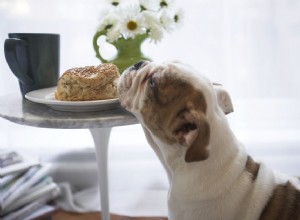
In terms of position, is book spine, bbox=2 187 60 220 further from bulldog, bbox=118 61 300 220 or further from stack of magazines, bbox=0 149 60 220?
bulldog, bbox=118 61 300 220

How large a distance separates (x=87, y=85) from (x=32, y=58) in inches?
9.7

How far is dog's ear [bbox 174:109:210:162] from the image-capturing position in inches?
29.4

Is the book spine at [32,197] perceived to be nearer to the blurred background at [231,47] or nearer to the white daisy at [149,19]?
the blurred background at [231,47]

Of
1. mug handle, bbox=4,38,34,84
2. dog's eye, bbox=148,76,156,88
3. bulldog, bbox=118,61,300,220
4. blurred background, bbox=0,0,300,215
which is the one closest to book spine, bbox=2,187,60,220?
blurred background, bbox=0,0,300,215

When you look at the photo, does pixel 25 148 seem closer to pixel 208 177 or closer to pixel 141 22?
pixel 141 22

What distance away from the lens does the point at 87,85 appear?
0.89 m

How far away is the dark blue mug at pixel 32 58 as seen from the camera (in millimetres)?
972

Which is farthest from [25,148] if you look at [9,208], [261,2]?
[261,2]

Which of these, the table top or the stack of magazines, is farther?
the stack of magazines

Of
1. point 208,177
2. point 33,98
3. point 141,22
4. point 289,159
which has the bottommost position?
point 289,159

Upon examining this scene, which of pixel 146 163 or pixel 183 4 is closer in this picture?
pixel 183 4

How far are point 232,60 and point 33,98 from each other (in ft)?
3.20

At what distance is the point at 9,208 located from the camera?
1.47 m

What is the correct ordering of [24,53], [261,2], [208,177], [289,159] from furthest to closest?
[289,159] → [261,2] → [24,53] → [208,177]
